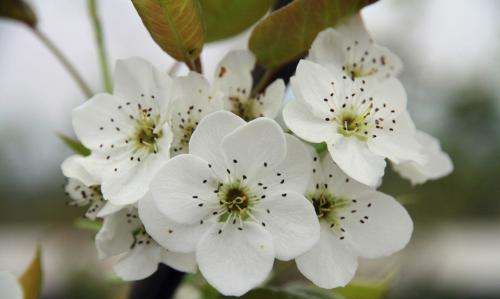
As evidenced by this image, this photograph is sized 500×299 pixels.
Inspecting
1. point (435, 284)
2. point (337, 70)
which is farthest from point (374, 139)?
point (435, 284)

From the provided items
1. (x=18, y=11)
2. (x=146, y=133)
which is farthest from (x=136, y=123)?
(x=18, y=11)

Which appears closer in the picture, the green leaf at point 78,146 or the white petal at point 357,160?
the white petal at point 357,160

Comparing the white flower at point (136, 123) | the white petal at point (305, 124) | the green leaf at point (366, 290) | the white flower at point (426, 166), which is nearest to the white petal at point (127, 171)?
the white flower at point (136, 123)

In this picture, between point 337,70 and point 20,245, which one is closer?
point 337,70

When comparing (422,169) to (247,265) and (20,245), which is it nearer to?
(247,265)

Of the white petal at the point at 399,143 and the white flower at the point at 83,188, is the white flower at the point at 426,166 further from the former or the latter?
the white flower at the point at 83,188

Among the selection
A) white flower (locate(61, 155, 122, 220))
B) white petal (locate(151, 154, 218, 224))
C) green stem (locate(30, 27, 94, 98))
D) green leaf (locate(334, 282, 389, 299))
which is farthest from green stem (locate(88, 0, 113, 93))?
green leaf (locate(334, 282, 389, 299))

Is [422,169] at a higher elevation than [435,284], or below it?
higher
